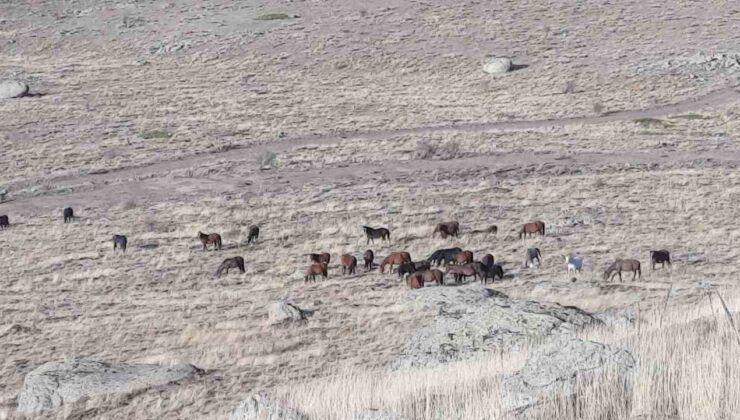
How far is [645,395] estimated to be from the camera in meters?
7.96

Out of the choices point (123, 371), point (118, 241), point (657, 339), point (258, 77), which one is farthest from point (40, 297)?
point (258, 77)

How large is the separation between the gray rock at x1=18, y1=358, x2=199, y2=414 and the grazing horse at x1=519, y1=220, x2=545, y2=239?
1766 centimetres

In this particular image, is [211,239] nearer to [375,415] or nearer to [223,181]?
[223,181]

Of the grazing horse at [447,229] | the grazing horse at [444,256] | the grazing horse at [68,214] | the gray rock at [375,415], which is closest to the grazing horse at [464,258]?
the grazing horse at [444,256]

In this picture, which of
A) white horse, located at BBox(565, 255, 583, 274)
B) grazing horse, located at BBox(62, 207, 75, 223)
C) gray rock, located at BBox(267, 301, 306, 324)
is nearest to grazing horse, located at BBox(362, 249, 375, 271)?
white horse, located at BBox(565, 255, 583, 274)

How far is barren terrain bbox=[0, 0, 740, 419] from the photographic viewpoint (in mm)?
22266

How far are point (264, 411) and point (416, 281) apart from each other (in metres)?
18.6

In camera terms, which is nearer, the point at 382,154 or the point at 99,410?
the point at 99,410

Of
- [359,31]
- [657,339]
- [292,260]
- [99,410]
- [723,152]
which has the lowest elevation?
[99,410]

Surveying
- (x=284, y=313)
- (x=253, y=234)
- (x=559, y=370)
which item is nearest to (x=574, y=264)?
(x=284, y=313)

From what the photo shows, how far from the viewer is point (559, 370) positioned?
894cm

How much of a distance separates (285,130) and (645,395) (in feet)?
185

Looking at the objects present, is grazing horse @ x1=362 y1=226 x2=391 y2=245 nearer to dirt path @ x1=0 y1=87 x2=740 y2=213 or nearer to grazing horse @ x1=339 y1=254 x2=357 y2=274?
grazing horse @ x1=339 y1=254 x2=357 y2=274

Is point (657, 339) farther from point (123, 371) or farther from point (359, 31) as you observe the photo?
point (359, 31)
